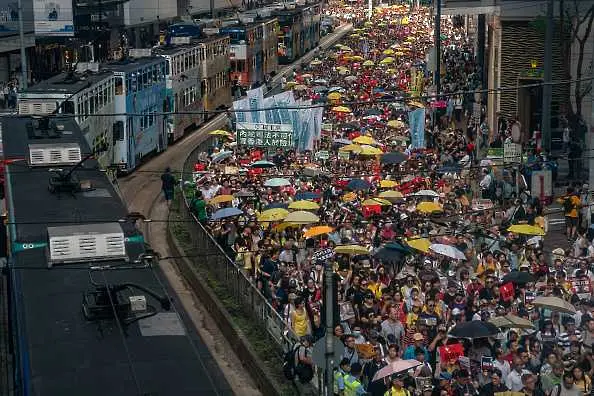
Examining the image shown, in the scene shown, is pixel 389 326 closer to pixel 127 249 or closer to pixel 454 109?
pixel 127 249

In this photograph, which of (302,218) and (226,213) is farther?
(226,213)

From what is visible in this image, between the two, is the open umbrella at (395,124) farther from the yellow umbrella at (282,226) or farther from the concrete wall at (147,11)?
the concrete wall at (147,11)

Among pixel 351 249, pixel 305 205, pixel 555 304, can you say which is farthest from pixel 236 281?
pixel 555 304

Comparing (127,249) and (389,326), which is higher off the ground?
(127,249)

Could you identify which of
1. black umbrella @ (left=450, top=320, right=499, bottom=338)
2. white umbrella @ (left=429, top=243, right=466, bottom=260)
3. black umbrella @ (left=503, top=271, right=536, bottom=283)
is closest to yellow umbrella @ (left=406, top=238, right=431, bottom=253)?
white umbrella @ (left=429, top=243, right=466, bottom=260)

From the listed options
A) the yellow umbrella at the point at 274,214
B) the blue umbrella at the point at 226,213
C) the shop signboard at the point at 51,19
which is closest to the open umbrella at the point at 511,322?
the yellow umbrella at the point at 274,214

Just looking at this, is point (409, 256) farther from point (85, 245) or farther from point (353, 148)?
point (353, 148)

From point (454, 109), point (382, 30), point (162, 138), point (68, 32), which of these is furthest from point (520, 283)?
point (382, 30)
